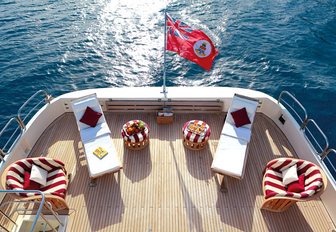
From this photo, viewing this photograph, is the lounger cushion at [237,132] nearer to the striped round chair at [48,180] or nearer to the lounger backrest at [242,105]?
the lounger backrest at [242,105]

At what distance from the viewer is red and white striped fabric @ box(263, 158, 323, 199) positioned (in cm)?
637

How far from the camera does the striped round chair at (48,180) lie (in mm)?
6430

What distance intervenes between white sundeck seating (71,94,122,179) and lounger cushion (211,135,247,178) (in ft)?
10.9

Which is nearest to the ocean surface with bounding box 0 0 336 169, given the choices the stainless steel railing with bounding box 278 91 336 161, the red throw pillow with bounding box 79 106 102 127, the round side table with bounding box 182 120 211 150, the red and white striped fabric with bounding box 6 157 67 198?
the stainless steel railing with bounding box 278 91 336 161

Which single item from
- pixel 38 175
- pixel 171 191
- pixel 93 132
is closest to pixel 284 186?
pixel 171 191

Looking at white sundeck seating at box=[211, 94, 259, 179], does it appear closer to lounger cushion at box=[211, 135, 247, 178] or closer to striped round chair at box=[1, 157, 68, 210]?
lounger cushion at box=[211, 135, 247, 178]

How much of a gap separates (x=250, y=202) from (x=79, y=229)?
5312 mm

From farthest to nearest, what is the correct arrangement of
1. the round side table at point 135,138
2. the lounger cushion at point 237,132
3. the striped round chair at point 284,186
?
the lounger cushion at point 237,132, the round side table at point 135,138, the striped round chair at point 284,186

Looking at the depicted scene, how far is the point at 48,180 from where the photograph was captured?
23.6 feet

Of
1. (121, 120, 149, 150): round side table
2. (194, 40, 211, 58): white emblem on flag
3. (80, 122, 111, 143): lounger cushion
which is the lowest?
(121, 120, 149, 150): round side table

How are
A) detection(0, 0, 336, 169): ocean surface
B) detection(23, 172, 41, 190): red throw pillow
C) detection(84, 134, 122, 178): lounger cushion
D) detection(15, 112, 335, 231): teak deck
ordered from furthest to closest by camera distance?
detection(0, 0, 336, 169): ocean surface → detection(84, 134, 122, 178): lounger cushion → detection(15, 112, 335, 231): teak deck → detection(23, 172, 41, 190): red throw pillow

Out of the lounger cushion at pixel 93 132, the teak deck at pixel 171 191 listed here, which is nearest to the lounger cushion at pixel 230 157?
the teak deck at pixel 171 191

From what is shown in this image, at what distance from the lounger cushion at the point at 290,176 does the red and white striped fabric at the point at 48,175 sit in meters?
6.79

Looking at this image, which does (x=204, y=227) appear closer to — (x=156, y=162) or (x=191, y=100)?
(x=156, y=162)
